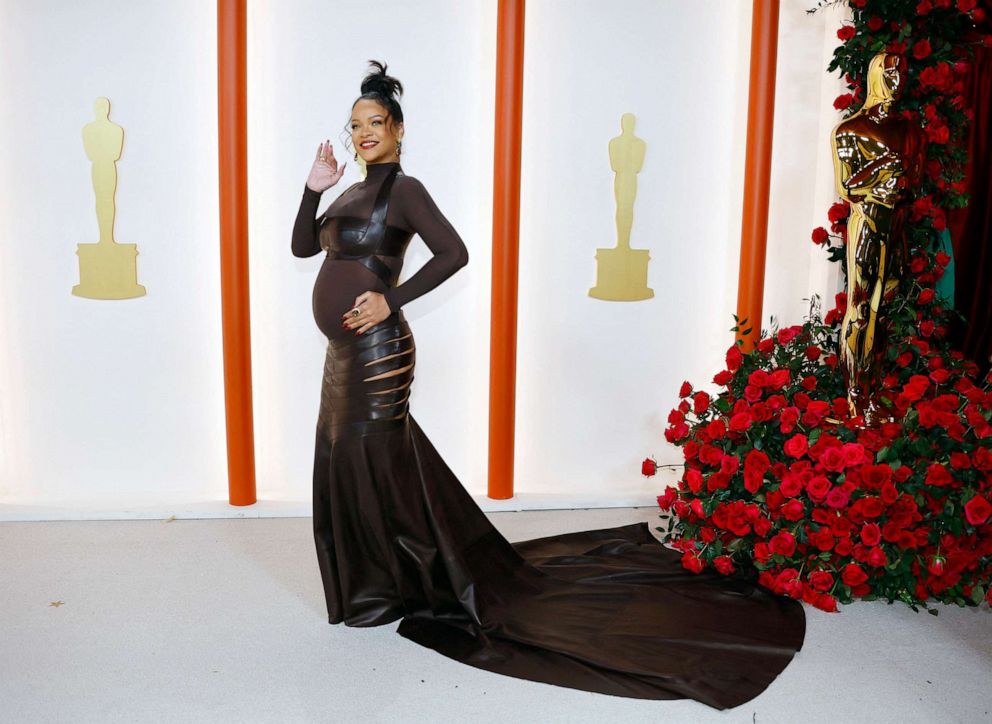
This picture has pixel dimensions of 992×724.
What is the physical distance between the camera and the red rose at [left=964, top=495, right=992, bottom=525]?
2.68 m

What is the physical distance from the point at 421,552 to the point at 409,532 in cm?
7

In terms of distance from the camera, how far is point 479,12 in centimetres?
382

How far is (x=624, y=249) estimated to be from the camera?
4.04 metres

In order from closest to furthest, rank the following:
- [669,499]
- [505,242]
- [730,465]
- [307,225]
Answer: [307,225] < [730,465] < [669,499] < [505,242]

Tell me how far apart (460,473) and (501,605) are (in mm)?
1360

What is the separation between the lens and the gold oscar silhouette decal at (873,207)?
9.94ft

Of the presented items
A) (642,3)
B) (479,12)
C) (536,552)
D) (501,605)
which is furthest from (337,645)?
(642,3)

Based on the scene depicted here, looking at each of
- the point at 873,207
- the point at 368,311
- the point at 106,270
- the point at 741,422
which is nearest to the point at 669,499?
the point at 741,422

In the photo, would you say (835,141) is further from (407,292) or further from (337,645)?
(337,645)

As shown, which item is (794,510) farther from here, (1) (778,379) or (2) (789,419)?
(1) (778,379)

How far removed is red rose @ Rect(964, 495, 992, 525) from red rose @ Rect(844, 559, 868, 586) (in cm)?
35

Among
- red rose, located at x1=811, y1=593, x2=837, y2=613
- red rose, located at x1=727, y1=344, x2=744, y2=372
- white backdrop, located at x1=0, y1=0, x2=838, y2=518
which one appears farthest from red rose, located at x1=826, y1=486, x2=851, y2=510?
white backdrop, located at x1=0, y1=0, x2=838, y2=518

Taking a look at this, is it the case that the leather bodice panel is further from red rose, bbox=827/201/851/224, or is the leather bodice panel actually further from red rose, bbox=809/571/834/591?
red rose, bbox=827/201/851/224

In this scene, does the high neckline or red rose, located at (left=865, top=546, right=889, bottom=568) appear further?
red rose, located at (left=865, top=546, right=889, bottom=568)
